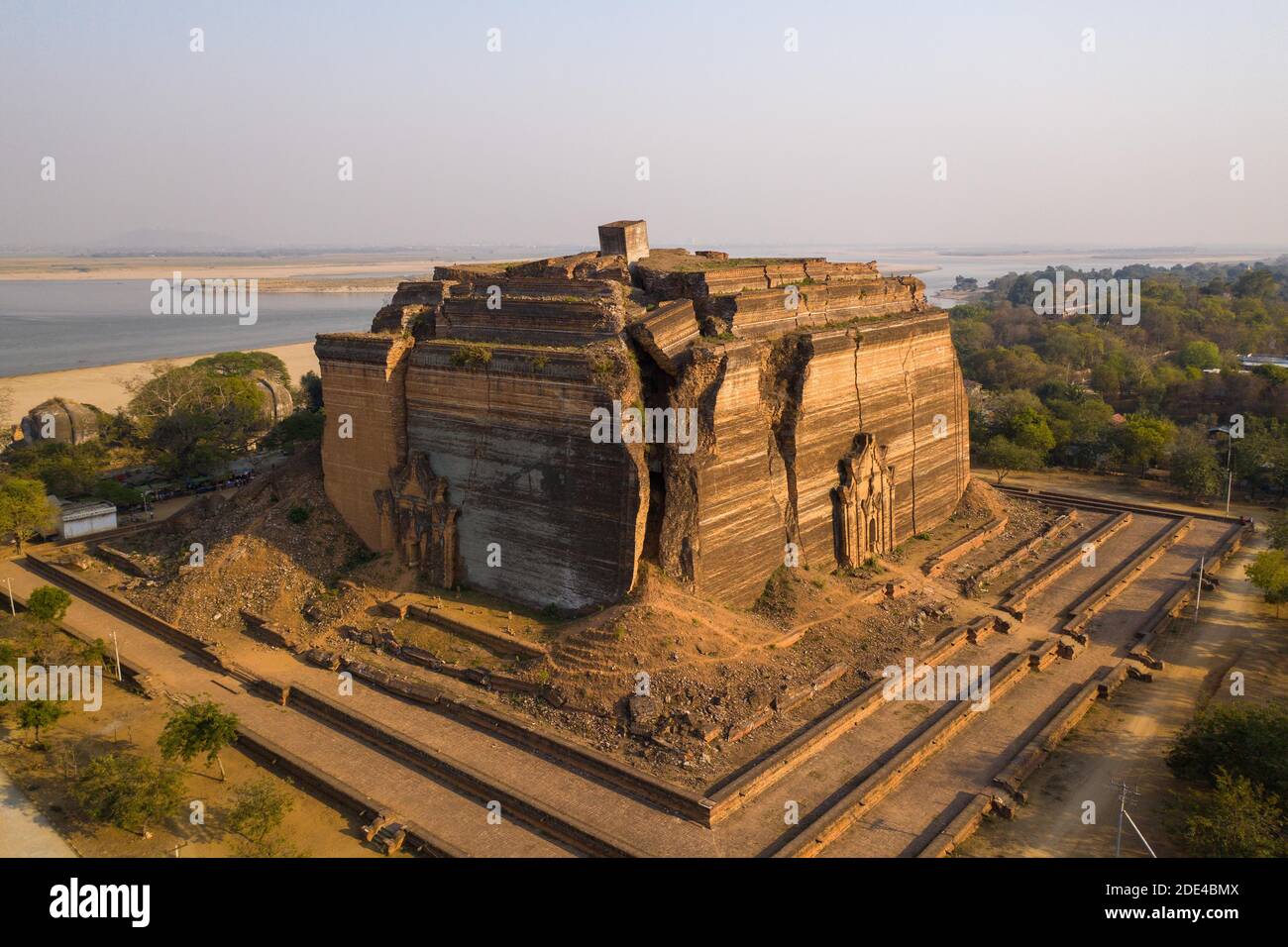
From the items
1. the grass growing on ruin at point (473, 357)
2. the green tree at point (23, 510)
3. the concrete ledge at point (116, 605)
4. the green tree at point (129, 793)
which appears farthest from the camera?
the green tree at point (23, 510)

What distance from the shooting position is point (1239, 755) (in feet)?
50.3

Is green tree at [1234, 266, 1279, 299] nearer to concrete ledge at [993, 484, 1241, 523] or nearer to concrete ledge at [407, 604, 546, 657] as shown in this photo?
concrete ledge at [993, 484, 1241, 523]

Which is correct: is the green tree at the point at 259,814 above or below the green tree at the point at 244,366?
below

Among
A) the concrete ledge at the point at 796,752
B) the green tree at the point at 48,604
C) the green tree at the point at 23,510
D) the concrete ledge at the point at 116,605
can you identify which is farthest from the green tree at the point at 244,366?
the concrete ledge at the point at 796,752

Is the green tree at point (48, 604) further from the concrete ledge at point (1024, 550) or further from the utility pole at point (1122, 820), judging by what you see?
the utility pole at point (1122, 820)

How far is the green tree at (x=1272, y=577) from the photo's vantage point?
2302cm

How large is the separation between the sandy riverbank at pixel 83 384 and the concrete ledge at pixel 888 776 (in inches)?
2207

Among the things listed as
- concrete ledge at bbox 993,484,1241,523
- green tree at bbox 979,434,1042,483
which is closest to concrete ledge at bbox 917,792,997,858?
concrete ledge at bbox 993,484,1241,523

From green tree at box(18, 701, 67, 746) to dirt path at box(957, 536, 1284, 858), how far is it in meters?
17.5

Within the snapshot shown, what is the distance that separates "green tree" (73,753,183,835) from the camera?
578 inches

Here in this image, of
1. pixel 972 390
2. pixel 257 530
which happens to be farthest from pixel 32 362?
pixel 972 390

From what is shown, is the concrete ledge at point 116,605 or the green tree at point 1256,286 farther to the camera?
the green tree at point 1256,286

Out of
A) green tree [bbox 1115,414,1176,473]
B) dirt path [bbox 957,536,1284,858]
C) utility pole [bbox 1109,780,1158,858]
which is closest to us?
utility pole [bbox 1109,780,1158,858]

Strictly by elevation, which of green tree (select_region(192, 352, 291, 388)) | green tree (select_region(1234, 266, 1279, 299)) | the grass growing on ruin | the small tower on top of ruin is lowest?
the grass growing on ruin
